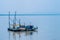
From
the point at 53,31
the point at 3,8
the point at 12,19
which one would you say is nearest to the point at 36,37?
the point at 53,31

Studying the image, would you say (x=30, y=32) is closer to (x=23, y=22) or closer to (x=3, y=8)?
(x=23, y=22)

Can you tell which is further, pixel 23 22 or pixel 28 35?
pixel 23 22

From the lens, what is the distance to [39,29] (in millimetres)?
2184

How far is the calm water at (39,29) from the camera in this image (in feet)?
6.74

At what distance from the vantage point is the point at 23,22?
2.21 metres

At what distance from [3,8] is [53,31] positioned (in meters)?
0.70

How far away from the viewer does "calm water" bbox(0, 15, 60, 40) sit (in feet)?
6.74

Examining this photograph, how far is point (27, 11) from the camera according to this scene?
221 cm

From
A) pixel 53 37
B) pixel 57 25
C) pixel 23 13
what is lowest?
pixel 53 37

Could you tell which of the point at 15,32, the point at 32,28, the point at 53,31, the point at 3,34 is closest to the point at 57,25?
the point at 53,31

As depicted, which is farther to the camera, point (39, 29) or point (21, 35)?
point (39, 29)

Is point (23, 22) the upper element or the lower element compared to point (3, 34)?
upper

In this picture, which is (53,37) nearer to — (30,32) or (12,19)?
(30,32)

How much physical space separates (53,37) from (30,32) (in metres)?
0.29
